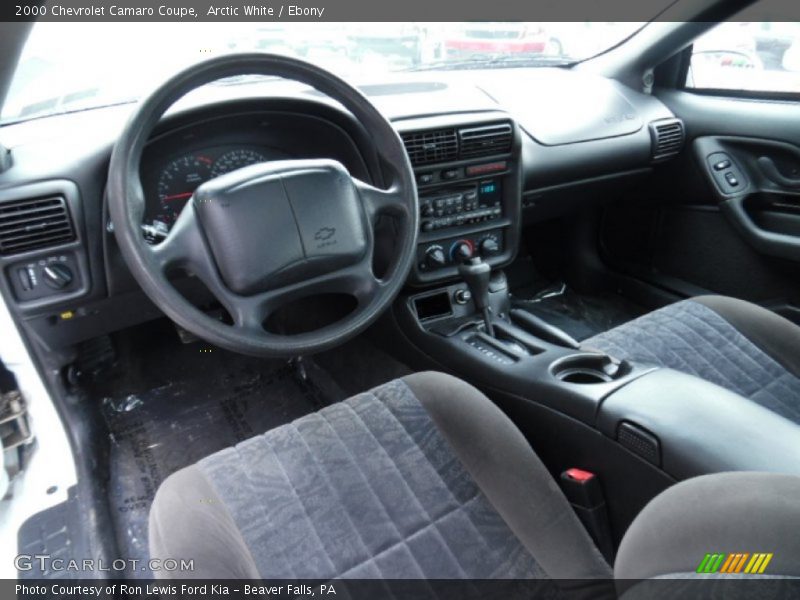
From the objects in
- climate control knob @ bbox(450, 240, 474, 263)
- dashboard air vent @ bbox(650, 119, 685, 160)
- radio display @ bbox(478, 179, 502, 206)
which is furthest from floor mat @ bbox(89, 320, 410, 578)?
dashboard air vent @ bbox(650, 119, 685, 160)

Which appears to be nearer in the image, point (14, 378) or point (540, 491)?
point (540, 491)

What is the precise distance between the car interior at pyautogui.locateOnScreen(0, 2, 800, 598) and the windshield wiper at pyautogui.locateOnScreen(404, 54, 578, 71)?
0.05m

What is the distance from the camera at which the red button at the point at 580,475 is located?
1.24 meters

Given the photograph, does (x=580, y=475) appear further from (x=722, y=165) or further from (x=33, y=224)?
(x=722, y=165)

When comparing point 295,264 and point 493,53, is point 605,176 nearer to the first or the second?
point 493,53

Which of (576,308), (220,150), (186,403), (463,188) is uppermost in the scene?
(220,150)

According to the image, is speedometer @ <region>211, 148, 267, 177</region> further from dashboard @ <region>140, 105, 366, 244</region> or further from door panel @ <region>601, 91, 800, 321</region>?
door panel @ <region>601, 91, 800, 321</region>

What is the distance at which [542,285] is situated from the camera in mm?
2828

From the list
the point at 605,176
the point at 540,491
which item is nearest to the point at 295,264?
the point at 540,491

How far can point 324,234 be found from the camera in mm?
1223

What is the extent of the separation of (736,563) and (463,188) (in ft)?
4.57

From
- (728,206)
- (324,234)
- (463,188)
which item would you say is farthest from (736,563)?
(728,206)

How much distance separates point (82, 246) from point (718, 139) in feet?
6.88

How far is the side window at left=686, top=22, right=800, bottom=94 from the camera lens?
2.09 metres
